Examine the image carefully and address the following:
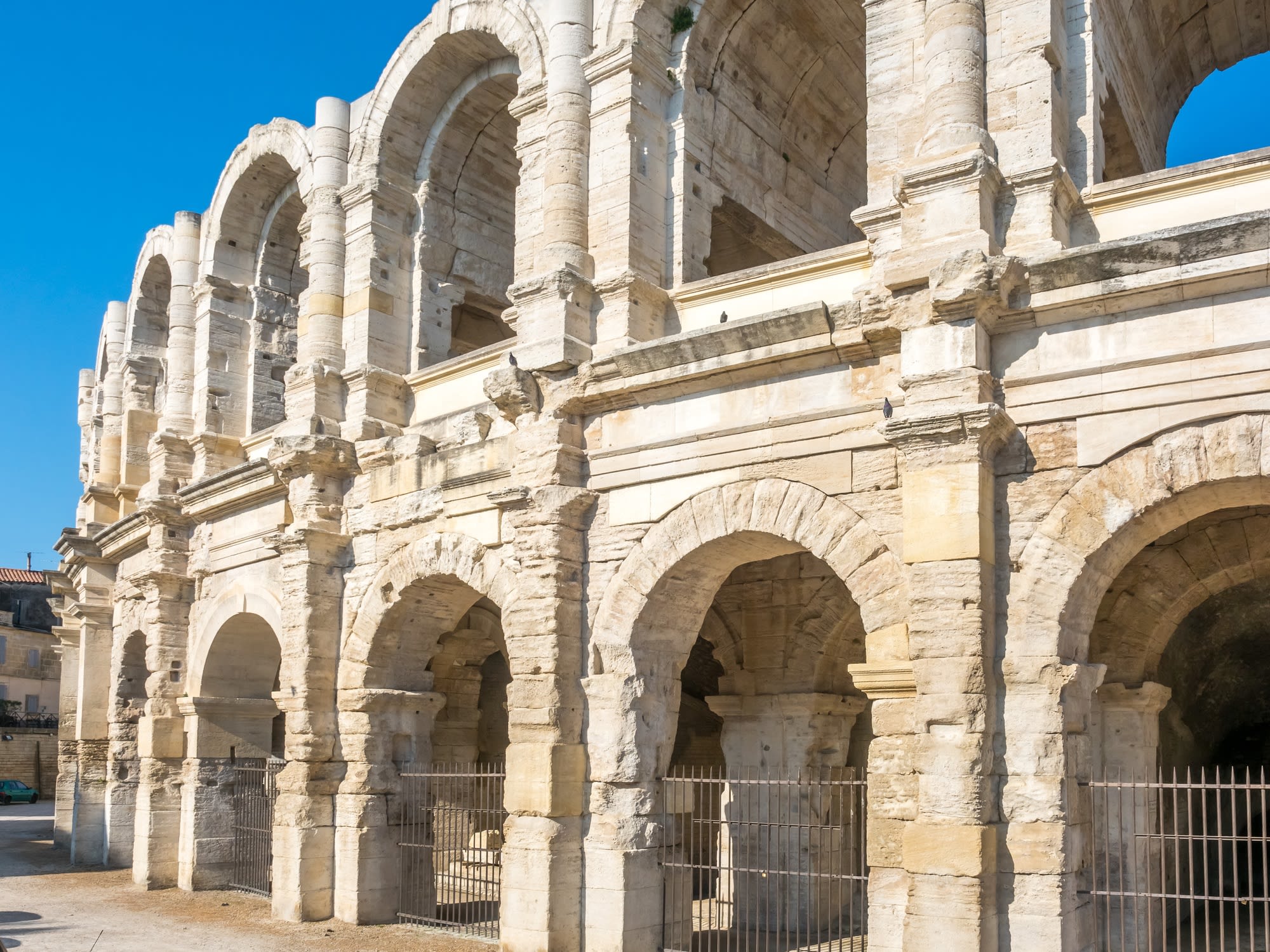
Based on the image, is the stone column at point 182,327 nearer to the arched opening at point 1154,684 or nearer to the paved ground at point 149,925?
the paved ground at point 149,925

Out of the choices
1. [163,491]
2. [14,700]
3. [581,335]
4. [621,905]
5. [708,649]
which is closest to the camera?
[621,905]

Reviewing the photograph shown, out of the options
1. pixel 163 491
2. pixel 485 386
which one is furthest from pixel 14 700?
pixel 485 386

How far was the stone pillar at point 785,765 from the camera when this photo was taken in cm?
1055

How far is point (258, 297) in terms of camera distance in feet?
49.6

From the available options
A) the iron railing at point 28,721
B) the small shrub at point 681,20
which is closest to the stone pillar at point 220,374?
the small shrub at point 681,20

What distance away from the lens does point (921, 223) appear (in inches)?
293

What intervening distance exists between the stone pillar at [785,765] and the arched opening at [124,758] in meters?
8.42

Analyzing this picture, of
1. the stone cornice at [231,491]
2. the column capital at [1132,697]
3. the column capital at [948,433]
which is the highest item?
the stone cornice at [231,491]

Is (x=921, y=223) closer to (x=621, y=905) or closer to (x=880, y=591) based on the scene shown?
(x=880, y=591)

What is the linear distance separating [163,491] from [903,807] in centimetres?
1069

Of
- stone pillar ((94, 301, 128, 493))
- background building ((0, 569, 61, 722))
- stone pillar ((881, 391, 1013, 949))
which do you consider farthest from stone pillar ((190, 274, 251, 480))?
background building ((0, 569, 61, 722))

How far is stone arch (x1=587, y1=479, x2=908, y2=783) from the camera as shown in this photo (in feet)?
26.2

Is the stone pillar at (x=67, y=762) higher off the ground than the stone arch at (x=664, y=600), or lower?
lower

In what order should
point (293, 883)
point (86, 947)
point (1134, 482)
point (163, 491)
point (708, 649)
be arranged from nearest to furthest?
point (1134, 482) → point (86, 947) → point (293, 883) → point (708, 649) → point (163, 491)
